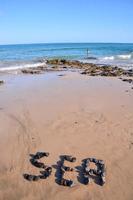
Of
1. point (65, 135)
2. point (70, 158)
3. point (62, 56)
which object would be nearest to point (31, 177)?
point (70, 158)

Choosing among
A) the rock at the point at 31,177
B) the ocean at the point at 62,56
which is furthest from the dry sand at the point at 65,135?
the ocean at the point at 62,56

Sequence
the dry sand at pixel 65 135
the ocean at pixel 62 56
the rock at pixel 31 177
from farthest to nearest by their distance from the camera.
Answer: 1. the ocean at pixel 62 56
2. the rock at pixel 31 177
3. the dry sand at pixel 65 135

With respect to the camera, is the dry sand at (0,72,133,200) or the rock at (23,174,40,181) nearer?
the dry sand at (0,72,133,200)

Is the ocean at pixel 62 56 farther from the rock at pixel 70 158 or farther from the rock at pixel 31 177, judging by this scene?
the rock at pixel 31 177

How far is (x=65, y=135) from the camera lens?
7.11 meters

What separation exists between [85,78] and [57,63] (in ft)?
30.9

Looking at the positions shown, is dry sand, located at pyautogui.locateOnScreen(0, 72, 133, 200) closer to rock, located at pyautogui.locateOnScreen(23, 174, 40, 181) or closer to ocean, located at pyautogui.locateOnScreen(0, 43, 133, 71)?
rock, located at pyautogui.locateOnScreen(23, 174, 40, 181)

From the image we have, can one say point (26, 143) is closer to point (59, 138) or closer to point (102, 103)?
point (59, 138)

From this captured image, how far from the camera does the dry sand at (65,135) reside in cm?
489

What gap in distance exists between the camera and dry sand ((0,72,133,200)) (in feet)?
16.0

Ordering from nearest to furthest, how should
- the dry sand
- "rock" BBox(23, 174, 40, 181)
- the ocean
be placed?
the dry sand → "rock" BBox(23, 174, 40, 181) → the ocean

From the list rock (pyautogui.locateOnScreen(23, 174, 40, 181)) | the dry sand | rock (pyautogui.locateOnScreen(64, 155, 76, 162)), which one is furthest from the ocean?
rock (pyautogui.locateOnScreen(23, 174, 40, 181))

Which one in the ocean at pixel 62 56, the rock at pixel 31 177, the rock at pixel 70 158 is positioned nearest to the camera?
the rock at pixel 31 177

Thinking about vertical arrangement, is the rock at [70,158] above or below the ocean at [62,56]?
→ above
